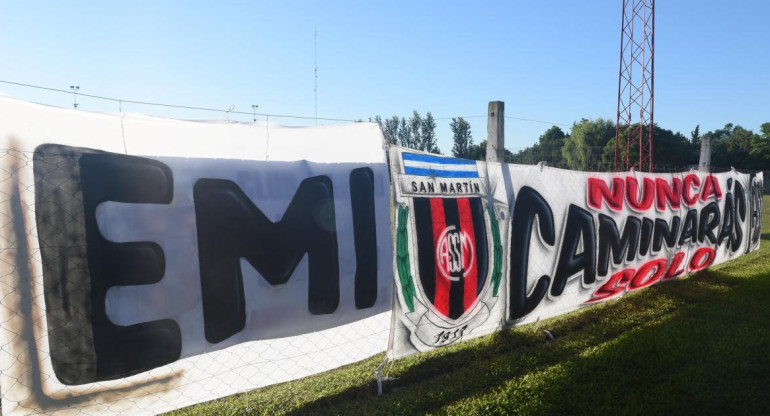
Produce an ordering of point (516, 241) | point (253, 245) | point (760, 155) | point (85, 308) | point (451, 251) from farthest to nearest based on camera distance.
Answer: point (760, 155) → point (516, 241) → point (451, 251) → point (253, 245) → point (85, 308)

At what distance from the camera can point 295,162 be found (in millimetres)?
3422

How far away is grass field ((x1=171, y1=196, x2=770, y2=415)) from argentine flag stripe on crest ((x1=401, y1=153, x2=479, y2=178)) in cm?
166

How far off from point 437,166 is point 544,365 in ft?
6.42

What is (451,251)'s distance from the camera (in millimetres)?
4246

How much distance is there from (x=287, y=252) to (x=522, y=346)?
2594 millimetres

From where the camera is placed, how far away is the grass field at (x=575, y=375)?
3328 millimetres

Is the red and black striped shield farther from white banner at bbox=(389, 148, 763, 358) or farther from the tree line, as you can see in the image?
the tree line

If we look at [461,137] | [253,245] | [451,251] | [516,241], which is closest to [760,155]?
[461,137]

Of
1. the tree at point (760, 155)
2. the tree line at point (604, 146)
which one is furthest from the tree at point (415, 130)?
the tree at point (760, 155)

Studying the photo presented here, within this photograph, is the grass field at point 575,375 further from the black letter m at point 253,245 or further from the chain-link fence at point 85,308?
the black letter m at point 253,245

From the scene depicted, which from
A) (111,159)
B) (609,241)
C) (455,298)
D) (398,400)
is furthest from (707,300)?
(111,159)

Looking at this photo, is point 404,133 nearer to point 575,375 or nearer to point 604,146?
point 604,146

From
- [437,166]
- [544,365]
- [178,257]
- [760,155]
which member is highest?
[760,155]

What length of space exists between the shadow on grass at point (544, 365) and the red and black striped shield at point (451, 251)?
51cm
